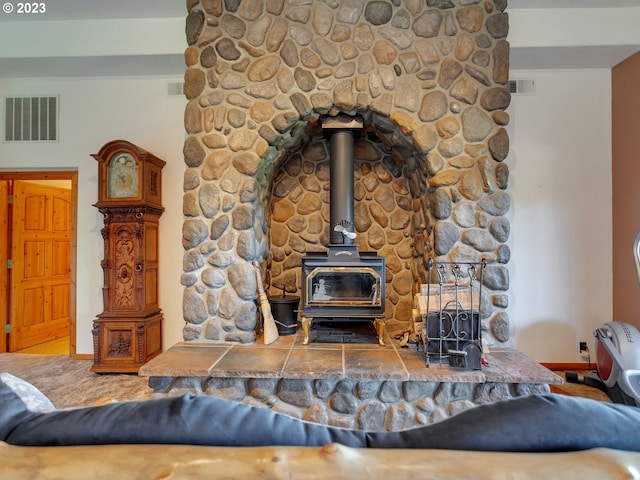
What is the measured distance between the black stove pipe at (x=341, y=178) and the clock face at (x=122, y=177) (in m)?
1.87

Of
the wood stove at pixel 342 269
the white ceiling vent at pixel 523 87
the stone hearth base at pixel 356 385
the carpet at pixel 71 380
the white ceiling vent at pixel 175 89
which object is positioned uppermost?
the white ceiling vent at pixel 175 89

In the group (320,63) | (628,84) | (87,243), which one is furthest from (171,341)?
(628,84)

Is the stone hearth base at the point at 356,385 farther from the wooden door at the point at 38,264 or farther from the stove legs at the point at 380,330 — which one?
the wooden door at the point at 38,264

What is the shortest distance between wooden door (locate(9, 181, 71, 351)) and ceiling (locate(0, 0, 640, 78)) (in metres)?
1.51

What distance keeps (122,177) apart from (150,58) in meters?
1.13

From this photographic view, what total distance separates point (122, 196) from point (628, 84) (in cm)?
474

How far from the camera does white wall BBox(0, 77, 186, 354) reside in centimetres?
344

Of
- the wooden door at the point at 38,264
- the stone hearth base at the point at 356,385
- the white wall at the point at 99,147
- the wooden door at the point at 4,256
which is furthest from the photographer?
the wooden door at the point at 38,264

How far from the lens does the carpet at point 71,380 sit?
8.89 feet

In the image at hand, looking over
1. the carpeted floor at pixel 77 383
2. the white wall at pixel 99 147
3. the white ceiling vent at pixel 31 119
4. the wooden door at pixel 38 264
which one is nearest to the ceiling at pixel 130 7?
the white wall at pixel 99 147

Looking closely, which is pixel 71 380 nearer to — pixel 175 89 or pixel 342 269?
pixel 342 269

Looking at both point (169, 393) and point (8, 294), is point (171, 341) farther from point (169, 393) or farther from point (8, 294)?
point (8, 294)

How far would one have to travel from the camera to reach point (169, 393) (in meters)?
2.16

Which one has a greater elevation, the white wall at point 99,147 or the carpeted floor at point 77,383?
the white wall at point 99,147
